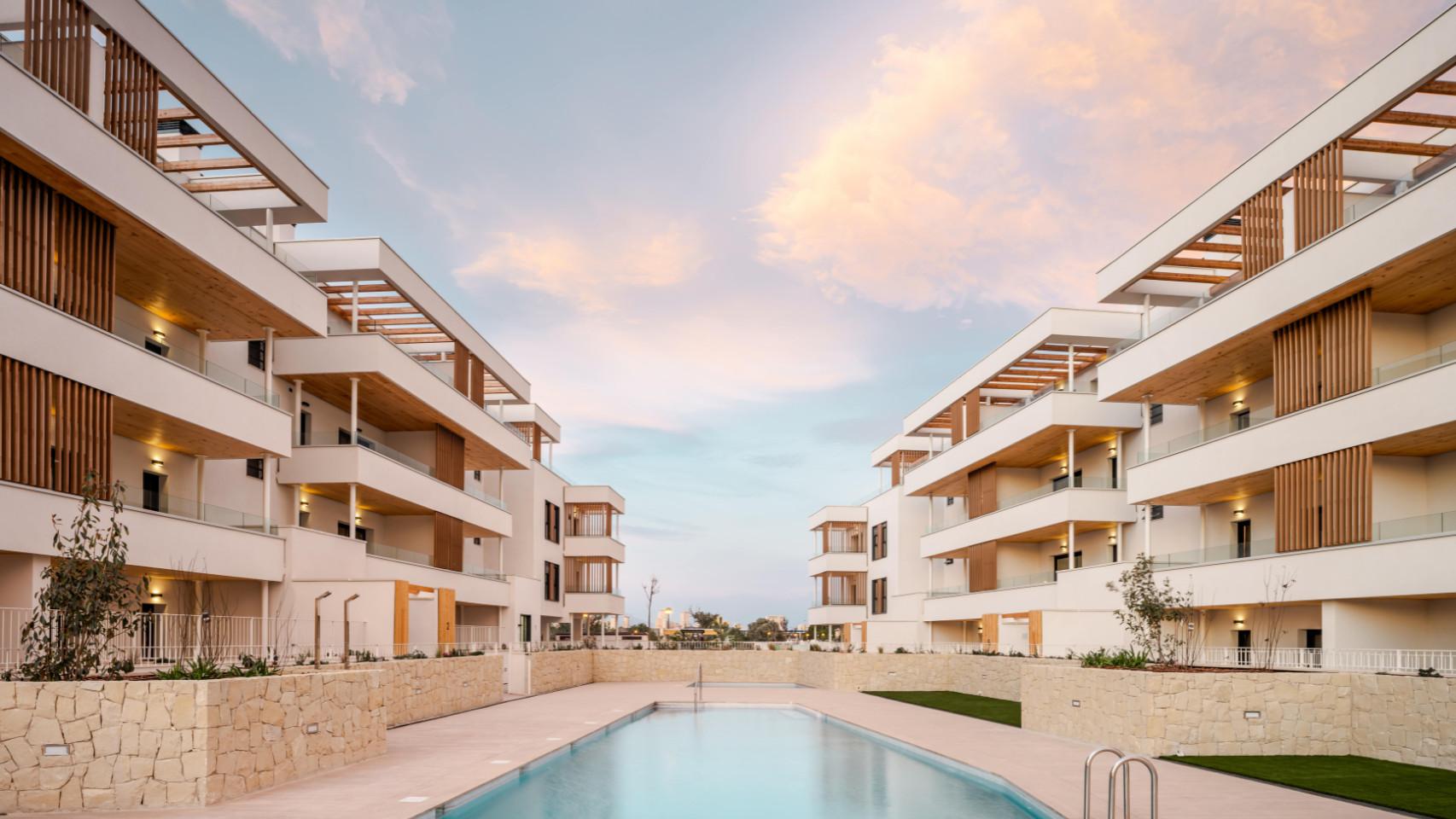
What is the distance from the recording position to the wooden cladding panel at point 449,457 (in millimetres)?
33719

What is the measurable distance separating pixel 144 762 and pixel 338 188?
85.1 feet

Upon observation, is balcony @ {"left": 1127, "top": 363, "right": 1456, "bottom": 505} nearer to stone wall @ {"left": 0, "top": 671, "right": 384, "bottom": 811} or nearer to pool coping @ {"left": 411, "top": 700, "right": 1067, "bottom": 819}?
pool coping @ {"left": 411, "top": 700, "right": 1067, "bottom": 819}

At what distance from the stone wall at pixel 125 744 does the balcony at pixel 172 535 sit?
16.5ft

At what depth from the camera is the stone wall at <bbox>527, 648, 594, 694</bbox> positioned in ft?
108

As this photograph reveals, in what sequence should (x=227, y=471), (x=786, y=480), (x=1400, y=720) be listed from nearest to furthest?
1. (x=1400, y=720)
2. (x=227, y=471)
3. (x=786, y=480)

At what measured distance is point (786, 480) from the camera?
211ft

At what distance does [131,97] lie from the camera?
18516mm

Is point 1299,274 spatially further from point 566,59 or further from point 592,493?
point 592,493

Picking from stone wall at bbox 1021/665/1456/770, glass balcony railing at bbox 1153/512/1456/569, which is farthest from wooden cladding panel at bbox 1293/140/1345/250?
stone wall at bbox 1021/665/1456/770

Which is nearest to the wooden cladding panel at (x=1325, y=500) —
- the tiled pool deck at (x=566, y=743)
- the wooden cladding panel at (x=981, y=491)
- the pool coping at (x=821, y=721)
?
the tiled pool deck at (x=566, y=743)

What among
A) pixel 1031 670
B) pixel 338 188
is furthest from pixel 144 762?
pixel 338 188

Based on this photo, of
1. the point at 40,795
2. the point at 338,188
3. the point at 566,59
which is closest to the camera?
the point at 40,795

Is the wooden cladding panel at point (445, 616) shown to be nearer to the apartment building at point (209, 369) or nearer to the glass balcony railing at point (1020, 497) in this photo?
the apartment building at point (209, 369)

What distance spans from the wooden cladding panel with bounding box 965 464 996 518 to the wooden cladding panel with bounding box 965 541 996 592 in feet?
3.96
